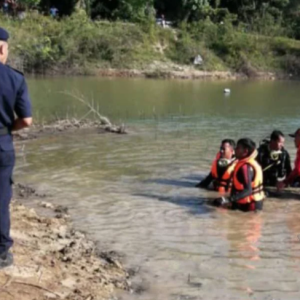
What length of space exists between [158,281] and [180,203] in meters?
3.48

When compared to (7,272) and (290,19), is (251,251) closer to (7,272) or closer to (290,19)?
(7,272)

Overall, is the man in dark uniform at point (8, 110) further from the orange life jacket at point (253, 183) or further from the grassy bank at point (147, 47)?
the grassy bank at point (147, 47)

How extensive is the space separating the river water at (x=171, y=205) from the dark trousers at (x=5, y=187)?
3.60ft

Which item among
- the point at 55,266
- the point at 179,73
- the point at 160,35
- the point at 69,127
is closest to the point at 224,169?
the point at 55,266

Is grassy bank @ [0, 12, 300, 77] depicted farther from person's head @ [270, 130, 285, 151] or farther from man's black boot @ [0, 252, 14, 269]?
man's black boot @ [0, 252, 14, 269]

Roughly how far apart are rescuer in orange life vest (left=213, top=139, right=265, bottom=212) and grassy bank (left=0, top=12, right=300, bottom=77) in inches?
1118

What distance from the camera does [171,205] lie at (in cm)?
923

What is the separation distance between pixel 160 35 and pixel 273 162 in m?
34.8

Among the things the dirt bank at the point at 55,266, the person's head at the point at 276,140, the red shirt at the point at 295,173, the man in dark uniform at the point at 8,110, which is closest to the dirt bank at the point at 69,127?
the person's head at the point at 276,140

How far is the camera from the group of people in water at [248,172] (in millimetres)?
8812

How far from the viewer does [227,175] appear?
33.1 feet

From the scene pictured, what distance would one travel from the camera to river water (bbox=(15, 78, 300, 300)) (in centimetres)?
612

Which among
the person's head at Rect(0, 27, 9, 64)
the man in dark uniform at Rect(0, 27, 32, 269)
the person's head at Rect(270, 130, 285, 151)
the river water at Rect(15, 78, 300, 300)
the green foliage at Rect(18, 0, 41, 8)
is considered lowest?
the river water at Rect(15, 78, 300, 300)

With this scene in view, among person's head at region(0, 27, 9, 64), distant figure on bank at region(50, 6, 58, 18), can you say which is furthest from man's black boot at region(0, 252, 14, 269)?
distant figure on bank at region(50, 6, 58, 18)
